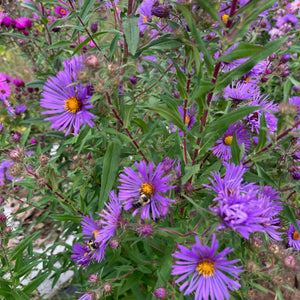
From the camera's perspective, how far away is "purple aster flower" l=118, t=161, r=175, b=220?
1456 millimetres

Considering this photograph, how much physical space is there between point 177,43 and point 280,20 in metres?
2.80

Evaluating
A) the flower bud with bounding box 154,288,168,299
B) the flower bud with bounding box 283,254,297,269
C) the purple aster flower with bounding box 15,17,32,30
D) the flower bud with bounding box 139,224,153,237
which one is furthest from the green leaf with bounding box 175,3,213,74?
the purple aster flower with bounding box 15,17,32,30

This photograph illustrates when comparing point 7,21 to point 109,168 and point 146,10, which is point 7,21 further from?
point 109,168

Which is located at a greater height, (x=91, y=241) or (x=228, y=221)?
(x=228, y=221)

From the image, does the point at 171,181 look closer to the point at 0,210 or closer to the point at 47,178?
the point at 47,178

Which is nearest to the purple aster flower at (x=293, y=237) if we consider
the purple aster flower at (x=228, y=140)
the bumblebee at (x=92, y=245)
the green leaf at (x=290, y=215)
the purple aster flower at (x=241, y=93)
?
the green leaf at (x=290, y=215)

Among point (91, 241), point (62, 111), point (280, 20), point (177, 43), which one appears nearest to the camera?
point (177, 43)

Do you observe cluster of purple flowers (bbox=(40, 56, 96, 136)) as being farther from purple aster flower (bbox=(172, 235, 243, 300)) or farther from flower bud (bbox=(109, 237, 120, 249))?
purple aster flower (bbox=(172, 235, 243, 300))

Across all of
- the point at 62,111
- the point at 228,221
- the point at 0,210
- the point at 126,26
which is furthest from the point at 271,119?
the point at 0,210

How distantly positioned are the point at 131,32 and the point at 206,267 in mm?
1200

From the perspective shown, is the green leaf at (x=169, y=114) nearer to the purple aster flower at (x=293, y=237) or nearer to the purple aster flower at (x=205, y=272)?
the purple aster flower at (x=205, y=272)

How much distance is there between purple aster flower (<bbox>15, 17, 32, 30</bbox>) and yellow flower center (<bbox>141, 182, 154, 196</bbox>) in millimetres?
2113

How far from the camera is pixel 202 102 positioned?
1.33 meters

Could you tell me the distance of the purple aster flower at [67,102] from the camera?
144cm
